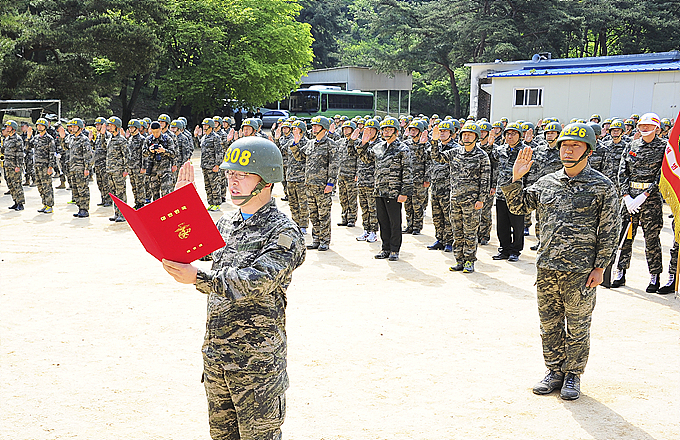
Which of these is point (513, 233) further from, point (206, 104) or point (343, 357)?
point (206, 104)

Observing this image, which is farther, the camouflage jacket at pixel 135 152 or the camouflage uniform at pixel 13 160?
the camouflage uniform at pixel 13 160

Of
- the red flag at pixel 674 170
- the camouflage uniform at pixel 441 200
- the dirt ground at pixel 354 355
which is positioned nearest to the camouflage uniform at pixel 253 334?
the dirt ground at pixel 354 355

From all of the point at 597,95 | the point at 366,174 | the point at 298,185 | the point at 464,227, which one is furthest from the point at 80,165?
the point at 597,95

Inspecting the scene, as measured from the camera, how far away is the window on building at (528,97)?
1089 inches

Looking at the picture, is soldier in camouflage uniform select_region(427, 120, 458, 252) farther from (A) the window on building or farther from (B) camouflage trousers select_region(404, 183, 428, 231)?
(A) the window on building

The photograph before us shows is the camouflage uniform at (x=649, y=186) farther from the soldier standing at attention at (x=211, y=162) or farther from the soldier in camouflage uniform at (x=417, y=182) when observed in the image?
the soldier standing at attention at (x=211, y=162)

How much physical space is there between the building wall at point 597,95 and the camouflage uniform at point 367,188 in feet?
50.7

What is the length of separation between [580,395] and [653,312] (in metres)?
3.29

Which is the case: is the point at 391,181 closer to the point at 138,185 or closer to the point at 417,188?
the point at 417,188

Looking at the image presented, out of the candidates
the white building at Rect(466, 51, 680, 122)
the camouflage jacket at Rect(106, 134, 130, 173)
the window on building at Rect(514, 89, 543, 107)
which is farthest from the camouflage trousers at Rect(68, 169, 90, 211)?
the window on building at Rect(514, 89, 543, 107)

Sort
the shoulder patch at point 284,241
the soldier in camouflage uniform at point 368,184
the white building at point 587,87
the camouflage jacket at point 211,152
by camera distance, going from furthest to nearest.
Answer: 1. the white building at point 587,87
2. the camouflage jacket at point 211,152
3. the soldier in camouflage uniform at point 368,184
4. the shoulder patch at point 284,241

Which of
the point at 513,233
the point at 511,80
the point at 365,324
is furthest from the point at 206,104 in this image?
the point at 365,324

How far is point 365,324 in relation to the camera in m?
7.81

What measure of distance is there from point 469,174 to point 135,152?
7.76 m
